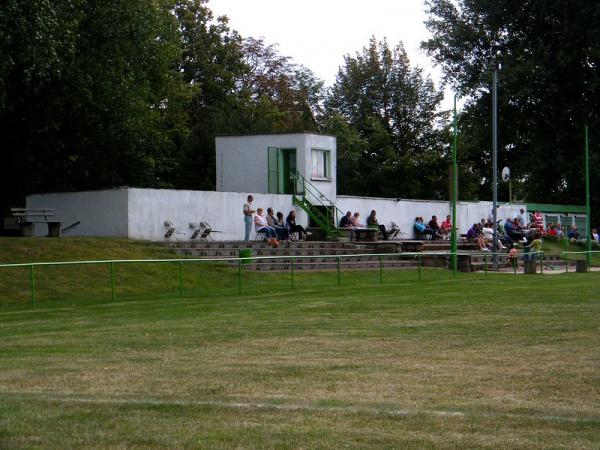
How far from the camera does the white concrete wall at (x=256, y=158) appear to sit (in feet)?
159

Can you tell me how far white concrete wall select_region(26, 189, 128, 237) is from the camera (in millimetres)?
38844

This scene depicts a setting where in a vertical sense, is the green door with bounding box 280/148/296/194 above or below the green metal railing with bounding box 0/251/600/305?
above

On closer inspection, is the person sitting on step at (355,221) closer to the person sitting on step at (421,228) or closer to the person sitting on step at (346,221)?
the person sitting on step at (346,221)

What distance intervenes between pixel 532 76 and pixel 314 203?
19.9 metres

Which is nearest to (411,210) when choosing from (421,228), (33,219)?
(421,228)

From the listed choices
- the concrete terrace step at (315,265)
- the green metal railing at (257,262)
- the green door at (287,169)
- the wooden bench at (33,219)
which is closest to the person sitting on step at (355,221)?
the green door at (287,169)

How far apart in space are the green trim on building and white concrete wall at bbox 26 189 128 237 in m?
29.4

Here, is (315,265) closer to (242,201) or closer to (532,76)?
(242,201)

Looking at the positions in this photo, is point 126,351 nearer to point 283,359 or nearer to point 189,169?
point 283,359

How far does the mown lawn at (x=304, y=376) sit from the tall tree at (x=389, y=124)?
51917 millimetres

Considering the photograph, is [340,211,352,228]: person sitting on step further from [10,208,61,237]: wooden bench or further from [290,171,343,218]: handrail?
[10,208,61,237]: wooden bench

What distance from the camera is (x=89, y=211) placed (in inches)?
1567

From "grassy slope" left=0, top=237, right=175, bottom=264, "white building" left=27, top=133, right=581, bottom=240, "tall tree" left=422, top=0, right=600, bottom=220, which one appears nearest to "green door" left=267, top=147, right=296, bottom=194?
"white building" left=27, top=133, right=581, bottom=240

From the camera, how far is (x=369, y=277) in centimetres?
3606
